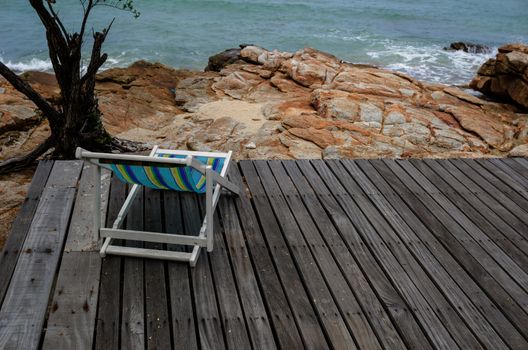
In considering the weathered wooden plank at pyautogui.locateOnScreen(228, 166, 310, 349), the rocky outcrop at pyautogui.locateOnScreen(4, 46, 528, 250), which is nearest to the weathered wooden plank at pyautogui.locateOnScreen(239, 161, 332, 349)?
the weathered wooden plank at pyautogui.locateOnScreen(228, 166, 310, 349)

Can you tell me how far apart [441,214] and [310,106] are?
6331mm

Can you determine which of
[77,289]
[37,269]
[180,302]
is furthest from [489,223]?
[37,269]

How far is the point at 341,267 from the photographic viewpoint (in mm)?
3279

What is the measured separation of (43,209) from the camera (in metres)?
3.69

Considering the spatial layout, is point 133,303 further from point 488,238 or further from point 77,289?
point 488,238

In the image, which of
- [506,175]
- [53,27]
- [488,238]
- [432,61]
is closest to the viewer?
[488,238]

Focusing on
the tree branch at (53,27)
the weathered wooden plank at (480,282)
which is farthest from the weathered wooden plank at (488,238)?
the tree branch at (53,27)

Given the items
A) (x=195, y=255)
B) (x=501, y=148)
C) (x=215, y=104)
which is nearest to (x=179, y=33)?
(x=215, y=104)

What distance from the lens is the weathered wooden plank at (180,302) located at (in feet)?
8.57

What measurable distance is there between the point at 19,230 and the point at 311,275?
6.87 ft

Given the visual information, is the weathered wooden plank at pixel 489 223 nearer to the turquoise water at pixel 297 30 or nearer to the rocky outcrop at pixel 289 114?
the rocky outcrop at pixel 289 114

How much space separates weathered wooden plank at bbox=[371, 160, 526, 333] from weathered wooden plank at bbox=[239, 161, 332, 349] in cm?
122

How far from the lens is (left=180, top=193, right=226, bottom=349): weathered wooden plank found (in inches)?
103

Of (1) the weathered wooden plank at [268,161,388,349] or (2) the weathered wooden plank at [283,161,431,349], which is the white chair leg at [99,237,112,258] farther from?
(2) the weathered wooden plank at [283,161,431,349]
